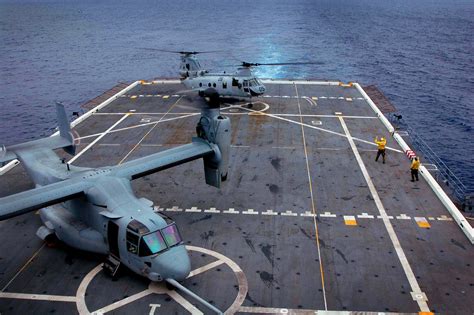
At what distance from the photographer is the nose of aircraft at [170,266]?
1730 centimetres

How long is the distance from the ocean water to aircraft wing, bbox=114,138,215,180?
104 ft

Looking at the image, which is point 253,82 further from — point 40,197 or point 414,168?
point 40,197

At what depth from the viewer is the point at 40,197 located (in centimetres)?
1875

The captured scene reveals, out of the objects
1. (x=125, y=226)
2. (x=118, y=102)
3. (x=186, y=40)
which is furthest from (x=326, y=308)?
(x=186, y=40)

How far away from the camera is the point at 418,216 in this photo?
2462cm

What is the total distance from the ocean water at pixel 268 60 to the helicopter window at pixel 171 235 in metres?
35.0

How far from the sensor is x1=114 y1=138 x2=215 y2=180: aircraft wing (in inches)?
860

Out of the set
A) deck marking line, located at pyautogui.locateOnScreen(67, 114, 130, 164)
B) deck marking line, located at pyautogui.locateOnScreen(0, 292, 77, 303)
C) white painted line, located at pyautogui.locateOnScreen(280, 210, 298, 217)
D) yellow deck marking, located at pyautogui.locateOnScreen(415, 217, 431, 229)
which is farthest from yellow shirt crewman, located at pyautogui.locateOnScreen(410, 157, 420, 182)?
deck marking line, located at pyautogui.locateOnScreen(67, 114, 130, 164)

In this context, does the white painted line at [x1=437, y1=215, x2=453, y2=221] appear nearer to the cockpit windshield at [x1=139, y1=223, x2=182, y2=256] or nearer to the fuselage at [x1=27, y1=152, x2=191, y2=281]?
the fuselage at [x1=27, y1=152, x2=191, y2=281]

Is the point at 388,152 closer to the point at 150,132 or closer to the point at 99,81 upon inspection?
the point at 150,132

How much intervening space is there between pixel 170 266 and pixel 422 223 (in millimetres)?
14701

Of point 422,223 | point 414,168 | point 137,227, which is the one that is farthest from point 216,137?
point 414,168

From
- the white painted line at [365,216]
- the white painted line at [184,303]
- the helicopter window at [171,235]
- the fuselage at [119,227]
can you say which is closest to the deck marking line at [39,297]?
the fuselage at [119,227]

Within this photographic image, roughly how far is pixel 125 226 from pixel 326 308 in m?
9.05
